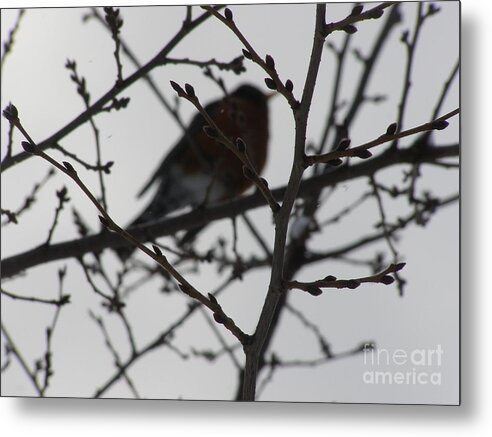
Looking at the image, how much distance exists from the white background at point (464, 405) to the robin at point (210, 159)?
0.38 m

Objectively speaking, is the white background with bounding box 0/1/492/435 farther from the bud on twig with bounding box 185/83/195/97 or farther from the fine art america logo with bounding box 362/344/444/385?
the bud on twig with bounding box 185/83/195/97

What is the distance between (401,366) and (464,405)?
0.42 ft

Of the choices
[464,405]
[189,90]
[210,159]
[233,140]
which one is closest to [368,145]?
[189,90]

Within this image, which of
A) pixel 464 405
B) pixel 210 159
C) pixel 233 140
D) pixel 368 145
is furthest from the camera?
pixel 210 159

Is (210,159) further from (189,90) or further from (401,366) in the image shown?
(189,90)

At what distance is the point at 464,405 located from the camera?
1.32 m

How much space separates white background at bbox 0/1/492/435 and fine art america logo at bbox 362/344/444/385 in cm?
5

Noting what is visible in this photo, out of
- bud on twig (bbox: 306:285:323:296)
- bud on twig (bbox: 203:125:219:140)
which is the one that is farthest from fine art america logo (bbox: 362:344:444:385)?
bud on twig (bbox: 203:125:219:140)

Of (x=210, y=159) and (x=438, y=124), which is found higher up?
(x=210, y=159)

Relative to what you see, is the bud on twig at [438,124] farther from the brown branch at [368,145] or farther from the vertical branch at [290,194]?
the vertical branch at [290,194]

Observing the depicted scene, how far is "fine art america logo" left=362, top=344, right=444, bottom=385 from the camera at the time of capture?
1363 mm

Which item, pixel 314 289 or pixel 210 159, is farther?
pixel 210 159

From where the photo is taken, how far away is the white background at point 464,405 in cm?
131

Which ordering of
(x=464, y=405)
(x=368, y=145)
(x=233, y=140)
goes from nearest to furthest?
(x=368, y=145), (x=464, y=405), (x=233, y=140)
